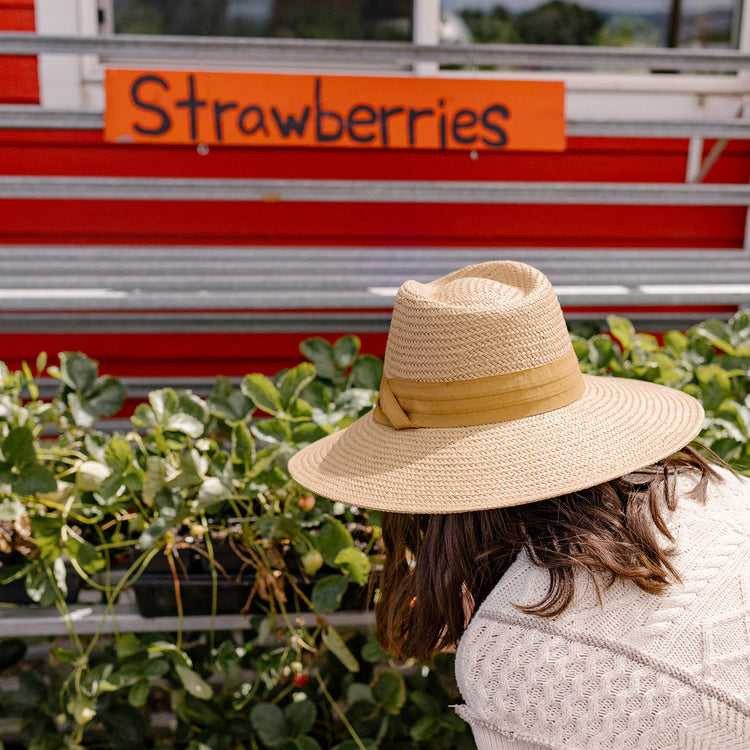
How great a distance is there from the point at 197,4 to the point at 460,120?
1.17m

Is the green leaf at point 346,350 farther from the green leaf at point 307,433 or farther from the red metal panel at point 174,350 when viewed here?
the red metal panel at point 174,350

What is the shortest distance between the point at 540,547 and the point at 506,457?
4.4 inches

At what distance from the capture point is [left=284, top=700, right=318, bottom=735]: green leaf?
1.27 metres

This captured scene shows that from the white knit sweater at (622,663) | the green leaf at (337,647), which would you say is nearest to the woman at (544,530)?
the white knit sweater at (622,663)

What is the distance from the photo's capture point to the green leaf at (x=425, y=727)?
1.28m

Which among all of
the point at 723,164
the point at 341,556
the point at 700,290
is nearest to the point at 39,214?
the point at 341,556

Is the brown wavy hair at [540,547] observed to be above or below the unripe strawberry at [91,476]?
above

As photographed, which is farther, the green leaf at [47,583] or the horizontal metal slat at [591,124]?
the horizontal metal slat at [591,124]

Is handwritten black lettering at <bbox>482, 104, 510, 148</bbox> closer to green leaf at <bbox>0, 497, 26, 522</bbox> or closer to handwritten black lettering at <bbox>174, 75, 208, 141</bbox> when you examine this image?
handwritten black lettering at <bbox>174, 75, 208, 141</bbox>

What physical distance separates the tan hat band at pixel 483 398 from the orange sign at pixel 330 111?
0.79 m

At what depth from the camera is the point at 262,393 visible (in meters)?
1.28

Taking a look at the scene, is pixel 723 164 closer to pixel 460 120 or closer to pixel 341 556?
pixel 460 120

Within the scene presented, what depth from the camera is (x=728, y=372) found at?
143cm

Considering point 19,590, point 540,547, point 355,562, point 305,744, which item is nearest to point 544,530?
point 540,547
